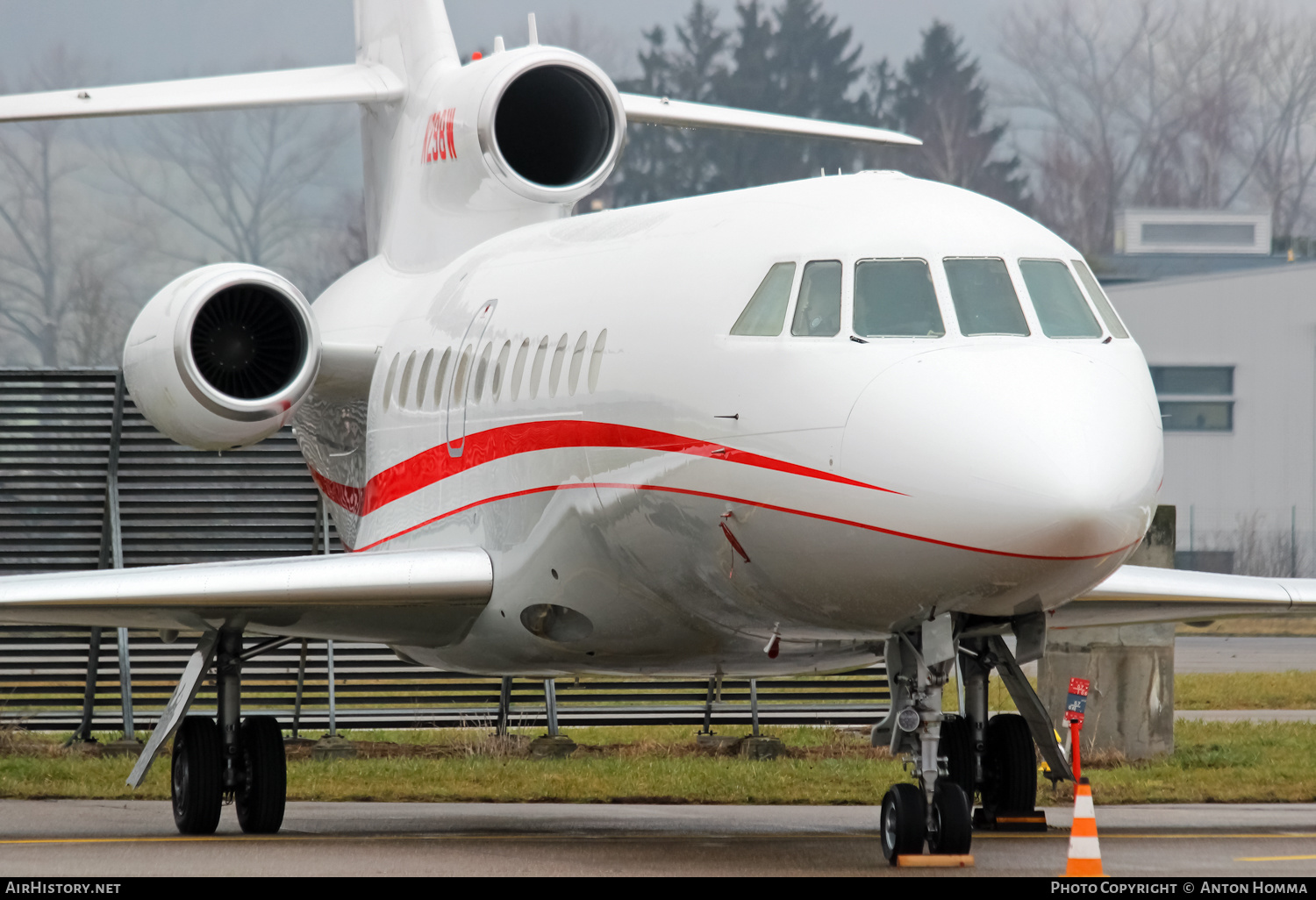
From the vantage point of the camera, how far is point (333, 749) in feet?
59.2

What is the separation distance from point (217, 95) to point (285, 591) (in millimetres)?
5753

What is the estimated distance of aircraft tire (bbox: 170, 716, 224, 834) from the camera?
12.1 meters

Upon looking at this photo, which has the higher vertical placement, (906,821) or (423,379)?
(423,379)

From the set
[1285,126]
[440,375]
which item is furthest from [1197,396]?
[440,375]

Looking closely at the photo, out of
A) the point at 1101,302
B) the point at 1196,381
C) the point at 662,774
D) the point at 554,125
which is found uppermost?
the point at 1196,381

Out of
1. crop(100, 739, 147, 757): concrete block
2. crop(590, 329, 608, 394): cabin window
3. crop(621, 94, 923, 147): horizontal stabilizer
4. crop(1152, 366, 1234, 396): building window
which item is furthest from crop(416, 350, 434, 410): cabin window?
crop(1152, 366, 1234, 396): building window

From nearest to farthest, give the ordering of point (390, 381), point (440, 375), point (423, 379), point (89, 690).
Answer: point (440, 375) → point (423, 379) → point (390, 381) → point (89, 690)

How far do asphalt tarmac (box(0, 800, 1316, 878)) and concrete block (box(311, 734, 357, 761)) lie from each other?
338cm

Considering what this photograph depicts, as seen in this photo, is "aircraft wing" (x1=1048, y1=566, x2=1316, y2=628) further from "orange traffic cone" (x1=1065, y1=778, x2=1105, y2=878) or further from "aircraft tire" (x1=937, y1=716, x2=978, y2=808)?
"orange traffic cone" (x1=1065, y1=778, x2=1105, y2=878)

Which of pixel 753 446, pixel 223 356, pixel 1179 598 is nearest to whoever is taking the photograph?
pixel 753 446

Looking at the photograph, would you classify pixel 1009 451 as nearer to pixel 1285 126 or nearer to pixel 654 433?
pixel 654 433

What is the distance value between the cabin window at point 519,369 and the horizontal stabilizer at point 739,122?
16.8 ft
